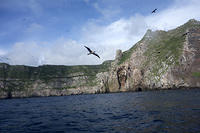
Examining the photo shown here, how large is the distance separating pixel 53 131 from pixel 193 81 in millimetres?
167156

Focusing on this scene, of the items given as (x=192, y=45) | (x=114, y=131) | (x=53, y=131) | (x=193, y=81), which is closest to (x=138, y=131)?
(x=114, y=131)

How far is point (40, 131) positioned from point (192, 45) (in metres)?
191

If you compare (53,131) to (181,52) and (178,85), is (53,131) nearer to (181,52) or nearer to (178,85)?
(178,85)

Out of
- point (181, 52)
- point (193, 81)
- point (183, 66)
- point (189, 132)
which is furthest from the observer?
point (181, 52)

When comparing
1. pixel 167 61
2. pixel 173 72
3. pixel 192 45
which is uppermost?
pixel 192 45

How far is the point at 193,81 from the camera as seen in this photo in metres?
161

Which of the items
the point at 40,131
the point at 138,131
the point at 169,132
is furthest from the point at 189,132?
the point at 40,131

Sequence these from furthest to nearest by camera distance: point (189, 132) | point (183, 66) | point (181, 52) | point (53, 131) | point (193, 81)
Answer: point (181, 52)
point (183, 66)
point (193, 81)
point (53, 131)
point (189, 132)

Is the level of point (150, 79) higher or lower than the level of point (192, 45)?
lower

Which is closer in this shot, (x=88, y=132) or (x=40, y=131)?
(x=88, y=132)

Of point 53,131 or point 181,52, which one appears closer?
point 53,131

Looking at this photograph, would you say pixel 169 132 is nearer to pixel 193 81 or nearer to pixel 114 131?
pixel 114 131

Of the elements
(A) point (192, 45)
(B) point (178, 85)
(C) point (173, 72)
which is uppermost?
(A) point (192, 45)

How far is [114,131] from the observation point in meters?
20.8
